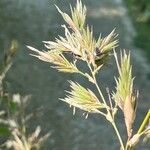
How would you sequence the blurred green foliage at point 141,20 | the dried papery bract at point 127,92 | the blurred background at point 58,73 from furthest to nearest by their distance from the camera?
the blurred green foliage at point 141,20 → the blurred background at point 58,73 → the dried papery bract at point 127,92

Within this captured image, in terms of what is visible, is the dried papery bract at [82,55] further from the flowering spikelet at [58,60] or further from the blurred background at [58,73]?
the blurred background at [58,73]

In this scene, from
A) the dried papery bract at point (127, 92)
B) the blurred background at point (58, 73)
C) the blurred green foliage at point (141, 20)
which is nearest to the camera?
the dried papery bract at point (127, 92)

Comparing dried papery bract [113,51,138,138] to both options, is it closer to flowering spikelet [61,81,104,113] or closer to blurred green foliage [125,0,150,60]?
flowering spikelet [61,81,104,113]

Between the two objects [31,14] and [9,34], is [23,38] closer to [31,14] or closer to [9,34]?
[9,34]

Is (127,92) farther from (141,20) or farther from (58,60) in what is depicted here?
(141,20)

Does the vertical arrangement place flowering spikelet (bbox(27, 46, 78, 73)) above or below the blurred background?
below

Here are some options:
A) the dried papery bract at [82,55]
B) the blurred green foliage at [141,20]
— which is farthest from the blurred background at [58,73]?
the dried papery bract at [82,55]

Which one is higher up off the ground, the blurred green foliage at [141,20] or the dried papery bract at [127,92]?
the blurred green foliage at [141,20]

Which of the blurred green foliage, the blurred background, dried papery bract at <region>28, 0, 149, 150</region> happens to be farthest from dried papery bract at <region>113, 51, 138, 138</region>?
the blurred green foliage
